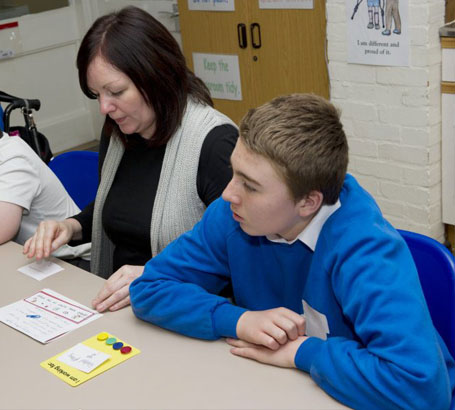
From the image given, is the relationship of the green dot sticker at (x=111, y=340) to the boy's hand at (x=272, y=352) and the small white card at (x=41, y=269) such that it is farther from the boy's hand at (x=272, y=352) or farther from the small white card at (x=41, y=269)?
the small white card at (x=41, y=269)

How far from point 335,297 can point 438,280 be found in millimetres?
239

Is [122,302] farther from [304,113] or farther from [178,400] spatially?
[304,113]

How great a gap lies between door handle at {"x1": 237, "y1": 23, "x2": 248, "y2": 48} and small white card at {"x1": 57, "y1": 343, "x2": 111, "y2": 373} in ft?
8.46

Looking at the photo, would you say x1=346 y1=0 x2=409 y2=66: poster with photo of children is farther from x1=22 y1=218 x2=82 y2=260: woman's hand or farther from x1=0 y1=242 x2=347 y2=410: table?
x1=0 y1=242 x2=347 y2=410: table

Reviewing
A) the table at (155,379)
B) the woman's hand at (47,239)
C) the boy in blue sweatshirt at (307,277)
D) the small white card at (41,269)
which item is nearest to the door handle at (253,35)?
the woman's hand at (47,239)

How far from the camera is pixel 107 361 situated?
1234 mm

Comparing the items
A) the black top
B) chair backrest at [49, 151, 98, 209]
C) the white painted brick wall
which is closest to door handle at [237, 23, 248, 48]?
the white painted brick wall

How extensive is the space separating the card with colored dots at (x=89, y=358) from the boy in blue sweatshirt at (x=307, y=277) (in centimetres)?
9

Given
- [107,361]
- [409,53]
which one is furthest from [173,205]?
[409,53]

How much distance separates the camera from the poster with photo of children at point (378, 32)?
2783mm

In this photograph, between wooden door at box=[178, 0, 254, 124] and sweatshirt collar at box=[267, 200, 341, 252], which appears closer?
sweatshirt collar at box=[267, 200, 341, 252]

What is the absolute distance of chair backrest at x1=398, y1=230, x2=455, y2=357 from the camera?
4.17 feet

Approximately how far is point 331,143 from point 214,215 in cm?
32

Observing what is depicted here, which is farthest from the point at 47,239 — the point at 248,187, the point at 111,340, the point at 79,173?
the point at 248,187
